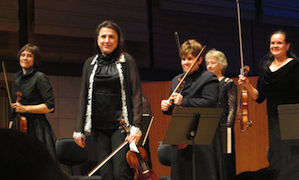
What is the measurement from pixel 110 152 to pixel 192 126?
1.82 feet

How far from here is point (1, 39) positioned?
538 cm

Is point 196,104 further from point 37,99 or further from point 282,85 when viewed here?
point 37,99

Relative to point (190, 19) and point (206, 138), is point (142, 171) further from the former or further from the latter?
point (190, 19)

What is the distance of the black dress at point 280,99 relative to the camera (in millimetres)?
2959

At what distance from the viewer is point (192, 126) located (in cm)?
254

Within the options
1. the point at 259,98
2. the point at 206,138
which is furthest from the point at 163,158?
the point at 259,98

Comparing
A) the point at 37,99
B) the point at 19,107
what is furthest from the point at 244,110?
the point at 19,107

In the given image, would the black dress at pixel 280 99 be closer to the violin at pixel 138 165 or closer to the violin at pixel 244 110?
the violin at pixel 244 110

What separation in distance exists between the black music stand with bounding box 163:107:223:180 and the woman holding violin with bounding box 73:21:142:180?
230mm

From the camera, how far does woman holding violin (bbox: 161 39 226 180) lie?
2643mm

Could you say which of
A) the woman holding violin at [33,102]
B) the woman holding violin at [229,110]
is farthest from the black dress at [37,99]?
the woman holding violin at [229,110]

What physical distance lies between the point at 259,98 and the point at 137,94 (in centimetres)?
117

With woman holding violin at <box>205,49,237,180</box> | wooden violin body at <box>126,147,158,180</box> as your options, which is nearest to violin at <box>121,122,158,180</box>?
wooden violin body at <box>126,147,158,180</box>

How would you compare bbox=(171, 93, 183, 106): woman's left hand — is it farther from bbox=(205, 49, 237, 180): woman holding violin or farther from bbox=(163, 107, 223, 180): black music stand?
bbox=(205, 49, 237, 180): woman holding violin
